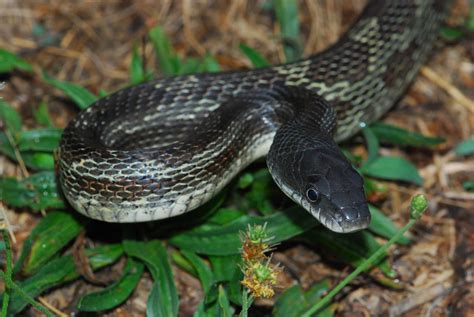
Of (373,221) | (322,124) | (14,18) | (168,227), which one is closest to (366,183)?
(373,221)

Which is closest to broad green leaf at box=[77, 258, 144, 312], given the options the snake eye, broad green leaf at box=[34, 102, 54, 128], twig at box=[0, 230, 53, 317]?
twig at box=[0, 230, 53, 317]

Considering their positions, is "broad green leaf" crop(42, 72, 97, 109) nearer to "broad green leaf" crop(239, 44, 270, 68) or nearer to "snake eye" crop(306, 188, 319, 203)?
"broad green leaf" crop(239, 44, 270, 68)

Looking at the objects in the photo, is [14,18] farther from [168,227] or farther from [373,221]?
[373,221]

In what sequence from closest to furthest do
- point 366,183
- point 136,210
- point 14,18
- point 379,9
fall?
point 136,210
point 366,183
point 379,9
point 14,18

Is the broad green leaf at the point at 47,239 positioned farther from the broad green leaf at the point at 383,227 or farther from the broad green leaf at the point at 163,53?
the broad green leaf at the point at 383,227

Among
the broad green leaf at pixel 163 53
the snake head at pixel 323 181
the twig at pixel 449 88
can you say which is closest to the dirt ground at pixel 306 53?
the twig at pixel 449 88

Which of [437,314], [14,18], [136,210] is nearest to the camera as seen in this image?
[136,210]

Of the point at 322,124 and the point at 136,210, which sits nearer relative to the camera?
the point at 136,210
